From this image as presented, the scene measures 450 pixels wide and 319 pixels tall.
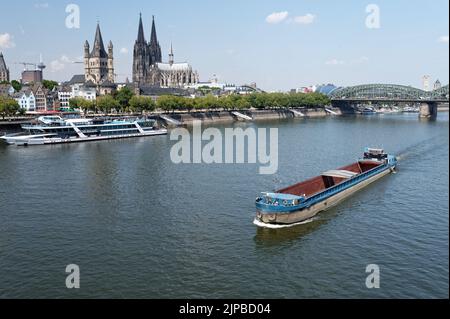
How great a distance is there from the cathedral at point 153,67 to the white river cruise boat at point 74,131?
97.9 metres

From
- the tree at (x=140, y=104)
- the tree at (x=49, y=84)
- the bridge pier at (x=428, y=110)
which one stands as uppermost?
the tree at (x=49, y=84)

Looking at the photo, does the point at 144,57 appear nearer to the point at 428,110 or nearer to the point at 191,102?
the point at 191,102

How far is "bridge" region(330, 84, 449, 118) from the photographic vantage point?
138 metres

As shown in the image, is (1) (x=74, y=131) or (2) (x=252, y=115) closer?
(1) (x=74, y=131)

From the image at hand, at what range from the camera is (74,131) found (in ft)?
223

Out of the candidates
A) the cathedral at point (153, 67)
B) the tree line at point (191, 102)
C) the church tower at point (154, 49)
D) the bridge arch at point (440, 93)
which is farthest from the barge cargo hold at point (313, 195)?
the church tower at point (154, 49)

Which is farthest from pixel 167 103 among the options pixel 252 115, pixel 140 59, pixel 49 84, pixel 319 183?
pixel 319 183

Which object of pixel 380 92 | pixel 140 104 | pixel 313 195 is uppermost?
pixel 380 92

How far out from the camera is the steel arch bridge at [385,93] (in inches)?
5508

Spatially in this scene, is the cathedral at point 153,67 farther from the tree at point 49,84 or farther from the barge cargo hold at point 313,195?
the barge cargo hold at point 313,195

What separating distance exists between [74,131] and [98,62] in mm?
90496

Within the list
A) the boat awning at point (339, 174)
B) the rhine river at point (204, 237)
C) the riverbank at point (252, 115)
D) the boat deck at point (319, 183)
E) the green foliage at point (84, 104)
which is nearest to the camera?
the rhine river at point (204, 237)

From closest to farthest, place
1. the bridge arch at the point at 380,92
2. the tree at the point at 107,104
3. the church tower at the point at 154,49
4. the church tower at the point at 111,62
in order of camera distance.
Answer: the tree at the point at 107,104 → the bridge arch at the point at 380,92 → the church tower at the point at 111,62 → the church tower at the point at 154,49
